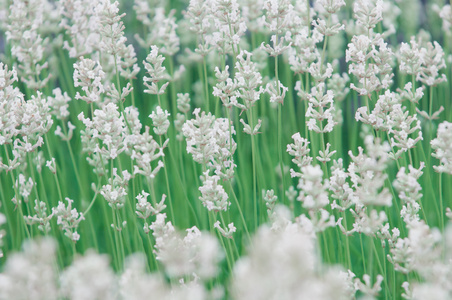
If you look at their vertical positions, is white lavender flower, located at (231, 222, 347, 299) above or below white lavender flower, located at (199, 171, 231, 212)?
above

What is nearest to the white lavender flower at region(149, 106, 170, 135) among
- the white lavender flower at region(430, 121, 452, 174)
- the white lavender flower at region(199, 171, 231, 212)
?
A: the white lavender flower at region(199, 171, 231, 212)

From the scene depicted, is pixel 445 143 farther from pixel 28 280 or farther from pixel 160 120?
pixel 28 280

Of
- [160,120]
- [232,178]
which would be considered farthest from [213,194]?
[232,178]

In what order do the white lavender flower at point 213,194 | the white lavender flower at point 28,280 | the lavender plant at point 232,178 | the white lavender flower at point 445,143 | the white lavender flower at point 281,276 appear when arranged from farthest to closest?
the white lavender flower at point 213,194 < the white lavender flower at point 445,143 < the lavender plant at point 232,178 < the white lavender flower at point 28,280 < the white lavender flower at point 281,276

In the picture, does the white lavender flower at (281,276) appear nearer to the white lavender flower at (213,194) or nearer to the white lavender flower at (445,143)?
the white lavender flower at (445,143)

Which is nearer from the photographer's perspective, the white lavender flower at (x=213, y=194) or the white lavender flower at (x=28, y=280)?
the white lavender flower at (x=28, y=280)

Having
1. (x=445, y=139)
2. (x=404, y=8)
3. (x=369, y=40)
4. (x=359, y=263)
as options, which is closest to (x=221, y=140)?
(x=369, y=40)

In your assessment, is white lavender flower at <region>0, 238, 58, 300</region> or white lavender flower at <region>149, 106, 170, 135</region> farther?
white lavender flower at <region>149, 106, 170, 135</region>

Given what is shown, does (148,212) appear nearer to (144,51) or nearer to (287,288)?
(287,288)

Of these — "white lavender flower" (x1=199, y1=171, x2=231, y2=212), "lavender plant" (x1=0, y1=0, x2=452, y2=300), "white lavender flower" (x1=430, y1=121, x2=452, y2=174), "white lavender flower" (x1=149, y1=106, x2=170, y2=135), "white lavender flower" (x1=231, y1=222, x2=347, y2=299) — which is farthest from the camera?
"white lavender flower" (x1=149, y1=106, x2=170, y2=135)

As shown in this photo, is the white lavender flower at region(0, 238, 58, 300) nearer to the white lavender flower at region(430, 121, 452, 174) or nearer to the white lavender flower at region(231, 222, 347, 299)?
the white lavender flower at region(231, 222, 347, 299)

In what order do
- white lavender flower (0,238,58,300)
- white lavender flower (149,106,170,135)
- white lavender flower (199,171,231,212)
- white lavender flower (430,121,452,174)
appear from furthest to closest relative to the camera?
white lavender flower (149,106,170,135) < white lavender flower (199,171,231,212) < white lavender flower (430,121,452,174) < white lavender flower (0,238,58,300)

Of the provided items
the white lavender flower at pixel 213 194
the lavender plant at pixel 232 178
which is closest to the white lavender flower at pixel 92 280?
the lavender plant at pixel 232 178
